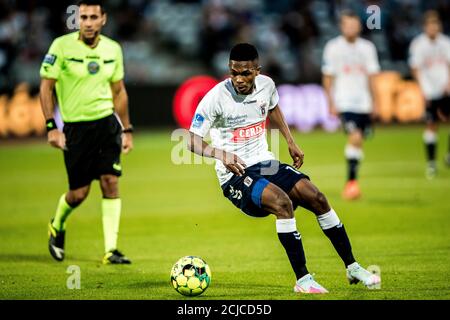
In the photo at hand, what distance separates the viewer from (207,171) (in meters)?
19.8

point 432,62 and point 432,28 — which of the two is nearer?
point 432,28

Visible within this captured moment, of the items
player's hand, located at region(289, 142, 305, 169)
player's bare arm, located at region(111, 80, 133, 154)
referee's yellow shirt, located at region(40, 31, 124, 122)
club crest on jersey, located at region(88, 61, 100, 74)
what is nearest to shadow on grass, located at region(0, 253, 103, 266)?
player's bare arm, located at region(111, 80, 133, 154)

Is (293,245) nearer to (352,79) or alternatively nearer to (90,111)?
(90,111)

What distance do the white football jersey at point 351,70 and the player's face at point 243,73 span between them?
24.0 ft

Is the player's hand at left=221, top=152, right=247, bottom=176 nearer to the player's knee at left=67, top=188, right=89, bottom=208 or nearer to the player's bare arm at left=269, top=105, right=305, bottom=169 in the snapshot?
the player's bare arm at left=269, top=105, right=305, bottom=169

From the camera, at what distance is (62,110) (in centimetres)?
998

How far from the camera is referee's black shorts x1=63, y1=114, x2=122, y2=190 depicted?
987cm

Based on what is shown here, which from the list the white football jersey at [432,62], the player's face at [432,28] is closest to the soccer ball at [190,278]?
the player's face at [432,28]

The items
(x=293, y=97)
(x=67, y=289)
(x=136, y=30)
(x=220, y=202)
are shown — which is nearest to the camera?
(x=67, y=289)

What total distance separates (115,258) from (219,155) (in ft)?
7.89

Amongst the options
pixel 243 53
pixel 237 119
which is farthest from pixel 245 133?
pixel 243 53

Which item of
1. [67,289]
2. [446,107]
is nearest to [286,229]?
[67,289]

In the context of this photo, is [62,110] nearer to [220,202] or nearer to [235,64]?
[235,64]

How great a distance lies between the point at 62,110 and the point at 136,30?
55.8ft
